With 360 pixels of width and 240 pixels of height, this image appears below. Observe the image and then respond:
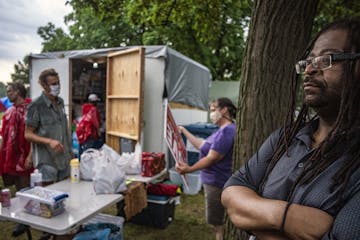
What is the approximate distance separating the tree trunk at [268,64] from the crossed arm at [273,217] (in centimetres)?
77

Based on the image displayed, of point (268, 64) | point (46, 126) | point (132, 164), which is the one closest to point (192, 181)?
point (132, 164)

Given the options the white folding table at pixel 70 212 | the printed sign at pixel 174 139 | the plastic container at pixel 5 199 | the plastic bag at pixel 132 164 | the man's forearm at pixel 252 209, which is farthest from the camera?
the printed sign at pixel 174 139

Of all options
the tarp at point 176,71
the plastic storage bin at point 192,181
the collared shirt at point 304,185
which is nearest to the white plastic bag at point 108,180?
the collared shirt at point 304,185

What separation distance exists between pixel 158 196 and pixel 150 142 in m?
1.45

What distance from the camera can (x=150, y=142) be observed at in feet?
16.4

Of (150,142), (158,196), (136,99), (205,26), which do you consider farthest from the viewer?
(150,142)

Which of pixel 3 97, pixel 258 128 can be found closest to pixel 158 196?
pixel 258 128

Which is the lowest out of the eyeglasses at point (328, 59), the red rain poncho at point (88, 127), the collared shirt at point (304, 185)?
the red rain poncho at point (88, 127)

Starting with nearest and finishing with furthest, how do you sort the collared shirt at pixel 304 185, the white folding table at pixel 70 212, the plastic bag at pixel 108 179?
1. the collared shirt at pixel 304 185
2. the white folding table at pixel 70 212
3. the plastic bag at pixel 108 179

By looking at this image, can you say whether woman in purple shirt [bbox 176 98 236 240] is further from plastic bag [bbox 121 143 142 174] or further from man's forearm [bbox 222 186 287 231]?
man's forearm [bbox 222 186 287 231]

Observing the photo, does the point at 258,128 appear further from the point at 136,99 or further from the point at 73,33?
the point at 73,33

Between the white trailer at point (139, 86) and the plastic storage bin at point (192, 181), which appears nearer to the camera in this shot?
the white trailer at point (139, 86)

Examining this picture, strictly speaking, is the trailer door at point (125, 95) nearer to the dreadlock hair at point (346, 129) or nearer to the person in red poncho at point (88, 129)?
the person in red poncho at point (88, 129)

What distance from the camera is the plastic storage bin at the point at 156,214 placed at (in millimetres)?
3695
